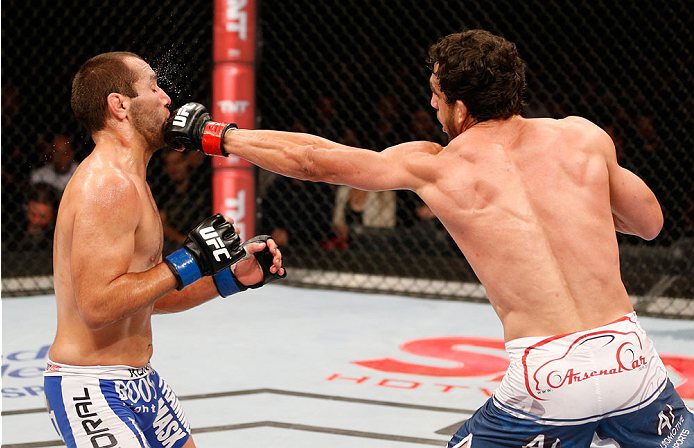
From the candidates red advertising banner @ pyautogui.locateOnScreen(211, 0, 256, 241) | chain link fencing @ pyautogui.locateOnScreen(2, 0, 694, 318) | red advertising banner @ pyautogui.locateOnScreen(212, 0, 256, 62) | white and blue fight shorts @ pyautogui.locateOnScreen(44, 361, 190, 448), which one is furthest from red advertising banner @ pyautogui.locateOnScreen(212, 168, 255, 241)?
white and blue fight shorts @ pyautogui.locateOnScreen(44, 361, 190, 448)

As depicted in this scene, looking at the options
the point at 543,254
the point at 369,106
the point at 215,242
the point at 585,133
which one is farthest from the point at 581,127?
the point at 369,106

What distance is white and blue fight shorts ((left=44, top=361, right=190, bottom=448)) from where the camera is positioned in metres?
1.71

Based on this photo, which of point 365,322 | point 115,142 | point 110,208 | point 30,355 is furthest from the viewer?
point 365,322

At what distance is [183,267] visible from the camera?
1.74 metres

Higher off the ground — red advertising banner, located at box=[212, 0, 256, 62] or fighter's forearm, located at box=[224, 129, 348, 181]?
red advertising banner, located at box=[212, 0, 256, 62]

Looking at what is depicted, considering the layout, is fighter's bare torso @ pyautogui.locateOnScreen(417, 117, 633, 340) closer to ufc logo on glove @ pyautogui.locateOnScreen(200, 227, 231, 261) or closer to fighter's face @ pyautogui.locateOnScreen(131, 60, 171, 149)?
ufc logo on glove @ pyautogui.locateOnScreen(200, 227, 231, 261)

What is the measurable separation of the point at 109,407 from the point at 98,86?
2.22ft

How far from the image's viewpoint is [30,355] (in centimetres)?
382

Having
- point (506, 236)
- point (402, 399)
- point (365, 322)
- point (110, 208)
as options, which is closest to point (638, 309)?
point (365, 322)

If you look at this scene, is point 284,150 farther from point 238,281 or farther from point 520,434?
point 520,434

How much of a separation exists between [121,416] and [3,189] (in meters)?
4.75

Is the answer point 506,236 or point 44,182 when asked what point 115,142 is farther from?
point 44,182

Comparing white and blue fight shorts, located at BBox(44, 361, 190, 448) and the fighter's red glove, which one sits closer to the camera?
white and blue fight shorts, located at BBox(44, 361, 190, 448)

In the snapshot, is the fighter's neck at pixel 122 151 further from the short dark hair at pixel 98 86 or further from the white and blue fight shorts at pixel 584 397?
the white and blue fight shorts at pixel 584 397
